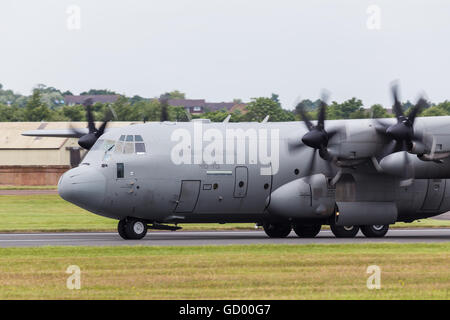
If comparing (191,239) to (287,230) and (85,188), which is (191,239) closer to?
(287,230)

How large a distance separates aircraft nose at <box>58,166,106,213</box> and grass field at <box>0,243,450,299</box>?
258 centimetres

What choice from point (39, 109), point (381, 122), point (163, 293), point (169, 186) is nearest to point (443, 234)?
point (381, 122)

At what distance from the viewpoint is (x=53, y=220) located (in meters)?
45.7

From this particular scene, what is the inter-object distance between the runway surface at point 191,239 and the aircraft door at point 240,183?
66.3 inches

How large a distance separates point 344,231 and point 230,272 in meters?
12.5

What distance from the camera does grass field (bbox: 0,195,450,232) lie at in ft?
135

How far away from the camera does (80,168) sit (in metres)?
31.5

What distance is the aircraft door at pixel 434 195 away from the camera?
35031mm

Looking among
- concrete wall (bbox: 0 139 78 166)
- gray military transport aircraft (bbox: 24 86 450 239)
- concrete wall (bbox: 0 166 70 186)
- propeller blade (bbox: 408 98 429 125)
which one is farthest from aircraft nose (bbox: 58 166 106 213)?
concrete wall (bbox: 0 139 78 166)

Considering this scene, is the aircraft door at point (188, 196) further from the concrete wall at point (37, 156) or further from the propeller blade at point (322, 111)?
the concrete wall at point (37, 156)

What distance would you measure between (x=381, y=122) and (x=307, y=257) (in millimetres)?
8758

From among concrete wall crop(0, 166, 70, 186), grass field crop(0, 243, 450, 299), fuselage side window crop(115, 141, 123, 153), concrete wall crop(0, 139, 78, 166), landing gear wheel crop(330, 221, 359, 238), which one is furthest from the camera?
concrete wall crop(0, 139, 78, 166)

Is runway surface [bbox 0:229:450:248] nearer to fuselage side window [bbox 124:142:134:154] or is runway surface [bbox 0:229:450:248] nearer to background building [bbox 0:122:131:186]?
fuselage side window [bbox 124:142:134:154]

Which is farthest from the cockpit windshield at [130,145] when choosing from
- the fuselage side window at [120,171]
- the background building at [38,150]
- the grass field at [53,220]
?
the background building at [38,150]
